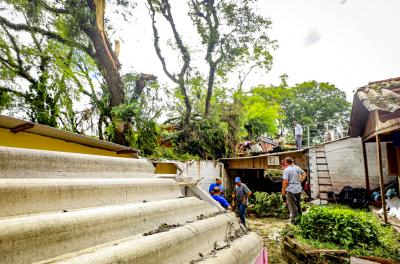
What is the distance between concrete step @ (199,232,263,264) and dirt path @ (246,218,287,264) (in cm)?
513

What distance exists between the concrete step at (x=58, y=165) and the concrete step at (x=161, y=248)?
58 centimetres

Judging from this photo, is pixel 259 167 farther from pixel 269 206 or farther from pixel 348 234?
pixel 348 234

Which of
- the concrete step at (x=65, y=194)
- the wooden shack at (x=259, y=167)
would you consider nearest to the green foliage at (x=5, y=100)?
the wooden shack at (x=259, y=167)

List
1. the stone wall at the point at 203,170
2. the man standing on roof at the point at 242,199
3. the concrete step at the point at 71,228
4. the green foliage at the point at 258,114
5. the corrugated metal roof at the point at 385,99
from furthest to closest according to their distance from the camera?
the green foliage at the point at 258,114 < the stone wall at the point at 203,170 < the man standing on roof at the point at 242,199 < the corrugated metal roof at the point at 385,99 < the concrete step at the point at 71,228

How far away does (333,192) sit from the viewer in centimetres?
1202

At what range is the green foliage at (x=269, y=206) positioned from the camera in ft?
43.0

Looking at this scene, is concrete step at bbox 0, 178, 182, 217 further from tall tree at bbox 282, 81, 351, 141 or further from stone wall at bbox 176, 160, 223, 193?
tall tree at bbox 282, 81, 351, 141

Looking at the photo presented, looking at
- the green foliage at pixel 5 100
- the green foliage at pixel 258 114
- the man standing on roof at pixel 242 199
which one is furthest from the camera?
the green foliage at pixel 258 114

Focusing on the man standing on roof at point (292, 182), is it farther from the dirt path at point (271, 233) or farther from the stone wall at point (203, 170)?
the stone wall at point (203, 170)

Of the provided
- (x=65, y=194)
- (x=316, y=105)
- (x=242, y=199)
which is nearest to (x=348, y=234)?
(x=242, y=199)

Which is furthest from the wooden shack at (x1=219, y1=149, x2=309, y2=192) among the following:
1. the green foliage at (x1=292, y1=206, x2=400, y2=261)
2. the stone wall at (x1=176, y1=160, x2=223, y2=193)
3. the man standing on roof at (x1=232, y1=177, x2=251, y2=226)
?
the green foliage at (x1=292, y1=206, x2=400, y2=261)

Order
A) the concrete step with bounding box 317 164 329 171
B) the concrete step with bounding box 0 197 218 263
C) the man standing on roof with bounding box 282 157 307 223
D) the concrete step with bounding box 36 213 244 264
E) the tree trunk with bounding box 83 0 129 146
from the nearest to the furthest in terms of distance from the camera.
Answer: the concrete step with bounding box 0 197 218 263 < the concrete step with bounding box 36 213 244 264 < the man standing on roof with bounding box 282 157 307 223 < the tree trunk with bounding box 83 0 129 146 < the concrete step with bounding box 317 164 329 171

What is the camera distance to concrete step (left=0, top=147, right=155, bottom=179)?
1.25 metres

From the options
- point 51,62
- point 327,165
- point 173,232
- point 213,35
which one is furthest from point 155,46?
point 173,232
